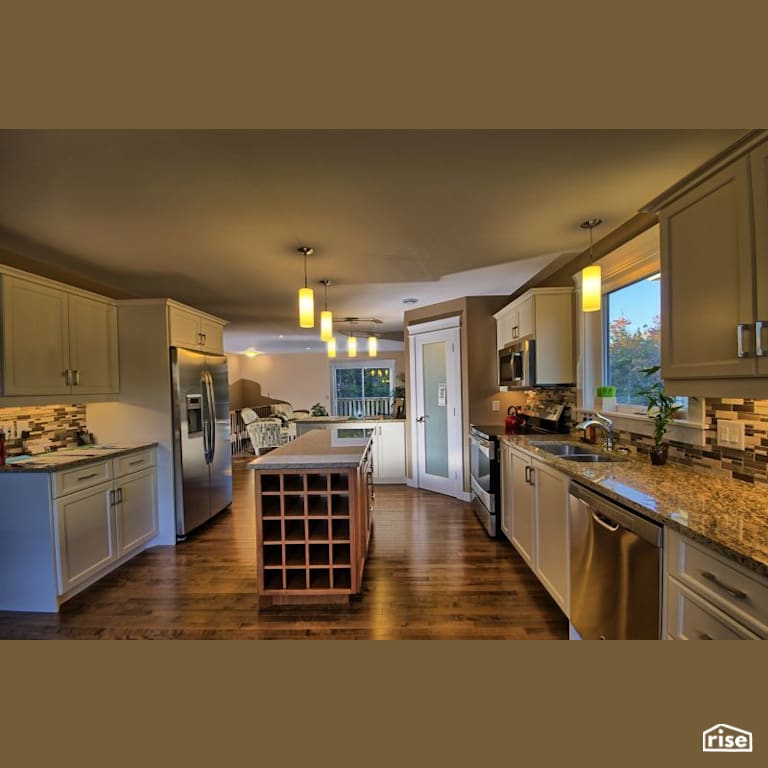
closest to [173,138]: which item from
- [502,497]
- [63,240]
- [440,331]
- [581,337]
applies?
[63,240]

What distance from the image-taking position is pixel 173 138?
137 centimetres

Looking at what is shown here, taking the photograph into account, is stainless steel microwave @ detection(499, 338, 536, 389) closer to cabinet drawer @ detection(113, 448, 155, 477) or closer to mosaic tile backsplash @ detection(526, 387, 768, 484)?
mosaic tile backsplash @ detection(526, 387, 768, 484)

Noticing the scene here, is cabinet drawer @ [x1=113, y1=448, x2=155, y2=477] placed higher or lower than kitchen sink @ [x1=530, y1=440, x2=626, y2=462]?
lower

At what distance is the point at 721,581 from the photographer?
101cm

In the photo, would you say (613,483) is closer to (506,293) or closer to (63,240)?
(506,293)

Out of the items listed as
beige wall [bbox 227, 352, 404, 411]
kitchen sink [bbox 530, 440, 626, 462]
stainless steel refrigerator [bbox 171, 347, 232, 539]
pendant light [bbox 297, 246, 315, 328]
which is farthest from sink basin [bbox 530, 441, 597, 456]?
beige wall [bbox 227, 352, 404, 411]

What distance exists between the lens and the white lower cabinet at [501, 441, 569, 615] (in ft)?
6.22

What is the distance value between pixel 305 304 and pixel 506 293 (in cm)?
255

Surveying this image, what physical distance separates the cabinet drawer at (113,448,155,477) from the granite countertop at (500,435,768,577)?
3.00 metres

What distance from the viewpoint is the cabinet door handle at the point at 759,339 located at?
3.84ft

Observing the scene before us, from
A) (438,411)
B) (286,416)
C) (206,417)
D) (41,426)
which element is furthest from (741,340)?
(286,416)

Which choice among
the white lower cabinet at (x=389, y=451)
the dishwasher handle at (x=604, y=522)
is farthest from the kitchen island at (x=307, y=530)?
the white lower cabinet at (x=389, y=451)

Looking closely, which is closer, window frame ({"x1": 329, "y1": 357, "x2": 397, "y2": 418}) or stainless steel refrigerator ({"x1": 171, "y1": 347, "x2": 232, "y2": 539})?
stainless steel refrigerator ({"x1": 171, "y1": 347, "x2": 232, "y2": 539})
